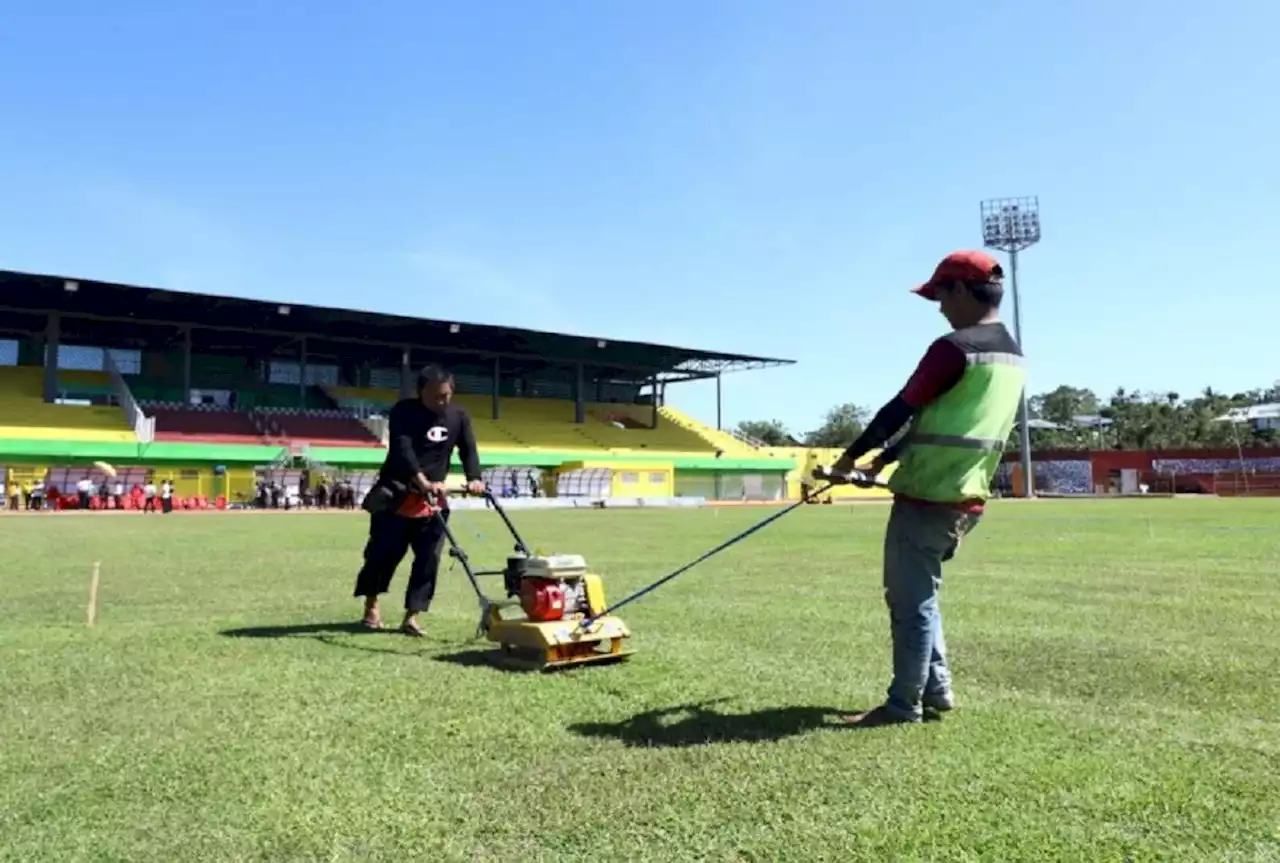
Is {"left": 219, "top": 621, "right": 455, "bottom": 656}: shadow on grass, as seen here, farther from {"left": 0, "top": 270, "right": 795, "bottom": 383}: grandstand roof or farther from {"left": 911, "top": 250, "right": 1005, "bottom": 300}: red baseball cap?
{"left": 0, "top": 270, "right": 795, "bottom": 383}: grandstand roof

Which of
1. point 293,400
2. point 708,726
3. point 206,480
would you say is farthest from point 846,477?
point 293,400

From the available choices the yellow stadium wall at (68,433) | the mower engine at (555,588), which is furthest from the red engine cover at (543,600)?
the yellow stadium wall at (68,433)

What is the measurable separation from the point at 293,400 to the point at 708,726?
61.2 meters

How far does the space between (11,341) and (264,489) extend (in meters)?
19.5

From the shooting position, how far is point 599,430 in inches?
2714

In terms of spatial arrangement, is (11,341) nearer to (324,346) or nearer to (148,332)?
(148,332)

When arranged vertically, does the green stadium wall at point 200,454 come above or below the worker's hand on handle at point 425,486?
above

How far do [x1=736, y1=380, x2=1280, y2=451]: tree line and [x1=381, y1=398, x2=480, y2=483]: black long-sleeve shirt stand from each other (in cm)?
7853

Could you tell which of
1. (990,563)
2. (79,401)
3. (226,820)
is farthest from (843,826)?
(79,401)

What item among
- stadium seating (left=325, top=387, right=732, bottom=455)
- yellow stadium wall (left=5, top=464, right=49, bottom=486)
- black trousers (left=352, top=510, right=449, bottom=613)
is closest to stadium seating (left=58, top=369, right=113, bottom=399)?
yellow stadium wall (left=5, top=464, right=49, bottom=486)

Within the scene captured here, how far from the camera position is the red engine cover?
244 inches

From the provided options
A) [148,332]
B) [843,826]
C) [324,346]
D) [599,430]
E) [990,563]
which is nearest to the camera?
[843,826]

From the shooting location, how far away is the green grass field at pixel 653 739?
3.27 metres

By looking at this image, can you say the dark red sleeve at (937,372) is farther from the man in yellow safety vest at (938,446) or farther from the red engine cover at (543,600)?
the red engine cover at (543,600)
